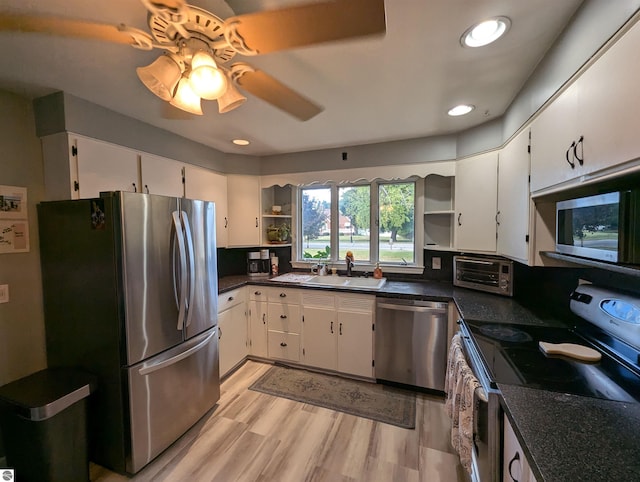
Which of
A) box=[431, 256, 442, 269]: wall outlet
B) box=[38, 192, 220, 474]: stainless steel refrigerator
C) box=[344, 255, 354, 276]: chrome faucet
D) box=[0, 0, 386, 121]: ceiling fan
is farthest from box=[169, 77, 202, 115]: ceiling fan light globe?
box=[431, 256, 442, 269]: wall outlet

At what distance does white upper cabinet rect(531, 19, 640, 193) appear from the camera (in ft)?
2.81

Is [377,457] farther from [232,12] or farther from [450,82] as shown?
[232,12]

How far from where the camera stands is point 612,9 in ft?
3.06

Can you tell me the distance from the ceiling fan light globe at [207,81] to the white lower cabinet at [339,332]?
2025 millimetres

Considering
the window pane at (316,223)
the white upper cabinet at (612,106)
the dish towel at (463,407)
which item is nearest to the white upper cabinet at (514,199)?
the white upper cabinet at (612,106)

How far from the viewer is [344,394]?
7.97 feet

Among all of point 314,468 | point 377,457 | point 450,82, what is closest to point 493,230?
point 450,82

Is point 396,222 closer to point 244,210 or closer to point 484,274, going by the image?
point 484,274

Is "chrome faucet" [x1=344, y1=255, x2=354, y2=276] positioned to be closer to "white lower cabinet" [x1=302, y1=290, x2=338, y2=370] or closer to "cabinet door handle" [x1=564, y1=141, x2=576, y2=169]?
"white lower cabinet" [x1=302, y1=290, x2=338, y2=370]

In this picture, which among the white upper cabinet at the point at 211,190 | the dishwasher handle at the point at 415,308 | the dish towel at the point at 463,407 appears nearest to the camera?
the dish towel at the point at 463,407

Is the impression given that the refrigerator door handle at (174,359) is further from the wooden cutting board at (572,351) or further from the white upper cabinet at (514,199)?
the white upper cabinet at (514,199)

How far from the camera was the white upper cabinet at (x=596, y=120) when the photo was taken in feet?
2.81

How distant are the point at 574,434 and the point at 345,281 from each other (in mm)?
2287

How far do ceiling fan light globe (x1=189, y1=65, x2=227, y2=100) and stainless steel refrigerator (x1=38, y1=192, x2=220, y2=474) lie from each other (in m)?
0.89
